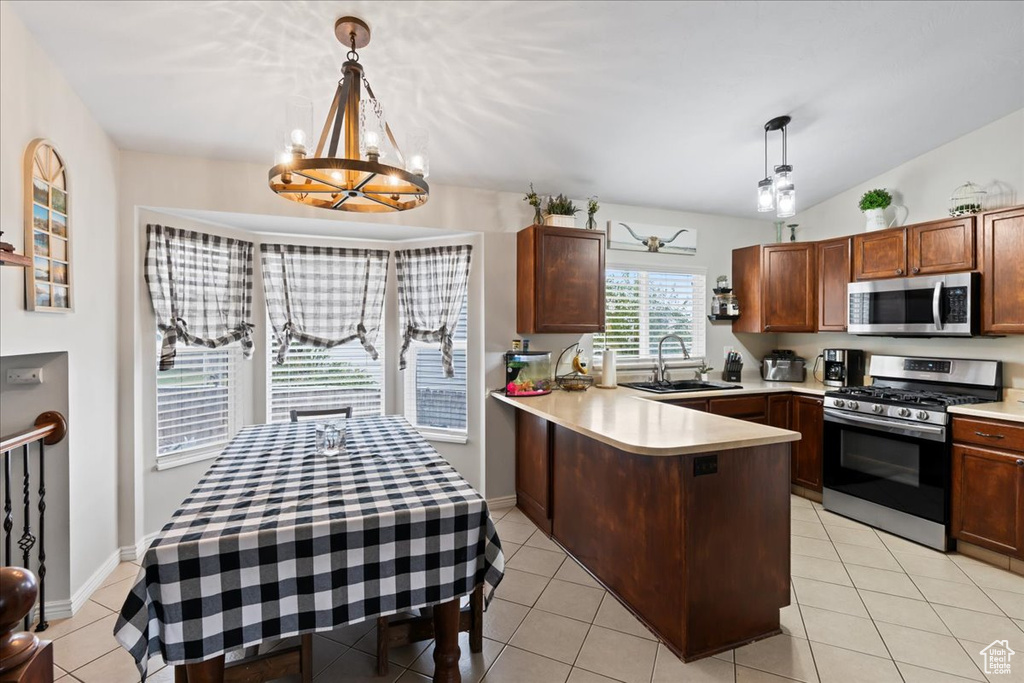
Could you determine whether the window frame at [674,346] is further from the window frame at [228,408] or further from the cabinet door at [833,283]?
the window frame at [228,408]

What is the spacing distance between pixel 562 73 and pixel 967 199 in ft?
9.92

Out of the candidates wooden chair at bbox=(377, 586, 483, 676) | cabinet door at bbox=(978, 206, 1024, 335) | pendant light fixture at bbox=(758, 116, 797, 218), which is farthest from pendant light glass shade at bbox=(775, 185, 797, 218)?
wooden chair at bbox=(377, 586, 483, 676)

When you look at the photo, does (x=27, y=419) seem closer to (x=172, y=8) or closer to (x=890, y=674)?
(x=172, y=8)

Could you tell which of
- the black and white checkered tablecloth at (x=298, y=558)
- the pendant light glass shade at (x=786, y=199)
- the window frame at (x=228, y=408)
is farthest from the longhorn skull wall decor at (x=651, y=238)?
the window frame at (x=228, y=408)

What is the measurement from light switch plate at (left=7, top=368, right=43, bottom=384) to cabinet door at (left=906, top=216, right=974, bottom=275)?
522cm

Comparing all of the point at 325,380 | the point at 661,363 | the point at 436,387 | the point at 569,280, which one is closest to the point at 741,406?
the point at 661,363

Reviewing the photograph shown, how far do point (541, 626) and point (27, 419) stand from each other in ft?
8.38

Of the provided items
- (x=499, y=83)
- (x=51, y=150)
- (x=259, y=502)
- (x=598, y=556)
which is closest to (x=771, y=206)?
(x=499, y=83)

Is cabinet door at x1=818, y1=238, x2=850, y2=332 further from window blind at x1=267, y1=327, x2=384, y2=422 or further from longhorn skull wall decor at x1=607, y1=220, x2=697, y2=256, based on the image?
window blind at x1=267, y1=327, x2=384, y2=422

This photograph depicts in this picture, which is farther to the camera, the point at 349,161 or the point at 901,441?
the point at 901,441

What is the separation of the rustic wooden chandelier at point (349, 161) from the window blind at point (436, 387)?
195 centimetres

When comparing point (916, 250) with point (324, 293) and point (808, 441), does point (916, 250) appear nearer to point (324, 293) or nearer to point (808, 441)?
point (808, 441)

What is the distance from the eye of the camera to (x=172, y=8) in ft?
6.07

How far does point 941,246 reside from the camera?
10.6 feet
